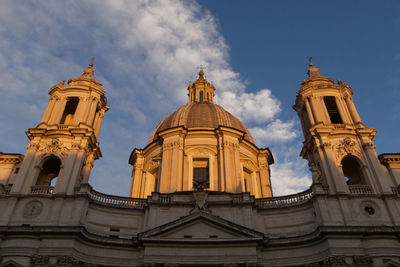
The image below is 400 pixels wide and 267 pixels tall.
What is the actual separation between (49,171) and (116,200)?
7.33m

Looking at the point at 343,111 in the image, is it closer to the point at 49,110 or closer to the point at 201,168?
the point at 201,168

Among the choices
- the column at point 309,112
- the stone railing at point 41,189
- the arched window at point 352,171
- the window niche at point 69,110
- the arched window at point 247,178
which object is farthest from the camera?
the arched window at point 247,178

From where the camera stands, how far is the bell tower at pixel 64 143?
22266mm

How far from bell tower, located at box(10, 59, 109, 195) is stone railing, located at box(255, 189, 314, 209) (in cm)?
1264

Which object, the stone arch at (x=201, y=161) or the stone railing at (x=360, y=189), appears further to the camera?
the stone arch at (x=201, y=161)

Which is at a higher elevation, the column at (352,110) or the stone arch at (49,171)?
the column at (352,110)

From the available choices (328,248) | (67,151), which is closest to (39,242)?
(67,151)

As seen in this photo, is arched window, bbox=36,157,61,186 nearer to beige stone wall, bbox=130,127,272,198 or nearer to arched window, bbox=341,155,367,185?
beige stone wall, bbox=130,127,272,198

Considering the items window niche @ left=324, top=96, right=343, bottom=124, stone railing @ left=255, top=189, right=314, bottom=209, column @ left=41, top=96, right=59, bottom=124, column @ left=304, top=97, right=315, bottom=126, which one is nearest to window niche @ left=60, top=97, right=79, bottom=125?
column @ left=41, top=96, right=59, bottom=124

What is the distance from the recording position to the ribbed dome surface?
3100 cm

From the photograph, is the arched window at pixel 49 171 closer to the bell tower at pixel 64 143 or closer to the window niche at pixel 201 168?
the bell tower at pixel 64 143

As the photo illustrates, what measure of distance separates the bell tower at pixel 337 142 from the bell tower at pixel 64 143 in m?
16.6

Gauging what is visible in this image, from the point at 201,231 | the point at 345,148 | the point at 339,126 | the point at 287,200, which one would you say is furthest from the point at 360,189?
the point at 201,231

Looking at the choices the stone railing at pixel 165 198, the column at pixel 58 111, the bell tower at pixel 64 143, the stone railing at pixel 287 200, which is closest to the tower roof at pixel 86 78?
the bell tower at pixel 64 143
